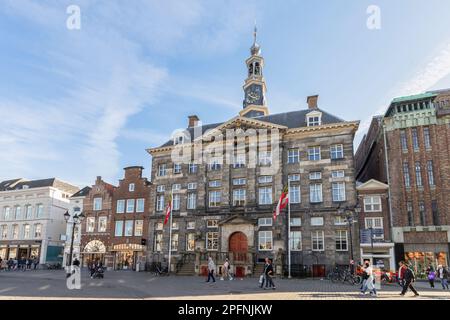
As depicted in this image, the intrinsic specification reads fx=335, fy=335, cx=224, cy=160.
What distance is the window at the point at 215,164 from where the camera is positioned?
1503 inches

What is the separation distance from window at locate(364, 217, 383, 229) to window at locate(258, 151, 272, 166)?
11157 millimetres

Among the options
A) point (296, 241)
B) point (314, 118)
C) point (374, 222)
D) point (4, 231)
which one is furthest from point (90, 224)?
point (374, 222)

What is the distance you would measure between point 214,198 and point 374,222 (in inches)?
653

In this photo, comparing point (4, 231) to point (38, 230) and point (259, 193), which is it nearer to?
point (38, 230)

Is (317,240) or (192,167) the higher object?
(192,167)

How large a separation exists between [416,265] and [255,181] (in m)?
16.8

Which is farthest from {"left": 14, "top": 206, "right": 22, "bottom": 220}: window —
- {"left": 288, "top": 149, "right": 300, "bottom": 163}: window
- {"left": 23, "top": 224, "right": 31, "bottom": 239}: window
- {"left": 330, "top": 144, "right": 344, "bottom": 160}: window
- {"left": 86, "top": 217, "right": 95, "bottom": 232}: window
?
{"left": 330, "top": 144, "right": 344, "bottom": 160}: window

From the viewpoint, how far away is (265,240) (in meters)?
33.6

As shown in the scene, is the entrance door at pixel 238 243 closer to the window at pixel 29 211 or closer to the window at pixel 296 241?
the window at pixel 296 241

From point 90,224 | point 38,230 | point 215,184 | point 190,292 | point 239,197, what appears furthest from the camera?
point 38,230

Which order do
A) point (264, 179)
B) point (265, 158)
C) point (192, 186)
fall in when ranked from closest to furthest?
point (264, 179)
point (265, 158)
point (192, 186)

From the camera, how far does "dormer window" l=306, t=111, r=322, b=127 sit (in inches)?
1402

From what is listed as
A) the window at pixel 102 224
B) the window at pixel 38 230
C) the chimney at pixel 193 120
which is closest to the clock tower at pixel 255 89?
the chimney at pixel 193 120

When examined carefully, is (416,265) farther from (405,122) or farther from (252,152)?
(252,152)
